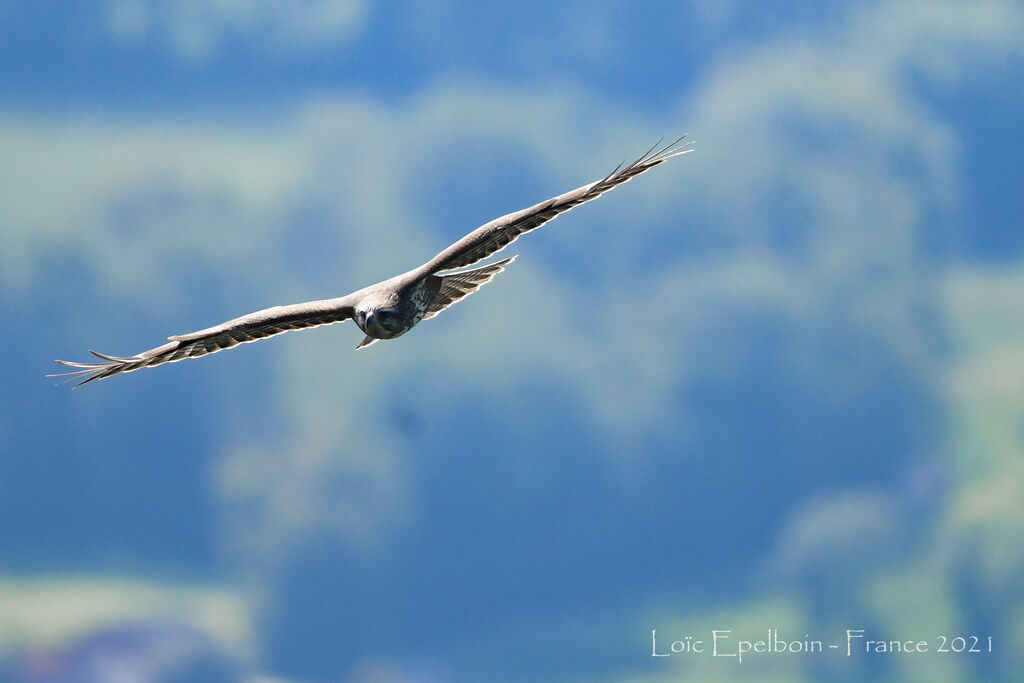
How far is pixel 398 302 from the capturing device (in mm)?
27969

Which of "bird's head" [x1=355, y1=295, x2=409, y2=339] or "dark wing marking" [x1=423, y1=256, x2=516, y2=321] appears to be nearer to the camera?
"bird's head" [x1=355, y1=295, x2=409, y2=339]

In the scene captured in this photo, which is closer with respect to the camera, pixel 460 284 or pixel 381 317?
pixel 381 317

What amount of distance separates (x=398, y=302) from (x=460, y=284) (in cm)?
207

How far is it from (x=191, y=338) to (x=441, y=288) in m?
5.48

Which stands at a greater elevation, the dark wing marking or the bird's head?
the dark wing marking

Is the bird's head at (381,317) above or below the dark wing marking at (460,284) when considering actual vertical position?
below

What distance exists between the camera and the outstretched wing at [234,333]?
29.6 metres

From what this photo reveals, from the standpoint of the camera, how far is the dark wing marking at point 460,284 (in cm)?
2942

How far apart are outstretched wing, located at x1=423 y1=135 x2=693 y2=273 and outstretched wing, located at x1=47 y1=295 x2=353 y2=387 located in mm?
2554

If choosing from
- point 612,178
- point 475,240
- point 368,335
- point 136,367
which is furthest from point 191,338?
point 612,178

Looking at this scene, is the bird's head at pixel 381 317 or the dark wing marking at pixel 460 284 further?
the dark wing marking at pixel 460 284

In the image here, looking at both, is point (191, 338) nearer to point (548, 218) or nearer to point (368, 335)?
point (368, 335)

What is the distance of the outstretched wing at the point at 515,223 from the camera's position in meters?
27.8

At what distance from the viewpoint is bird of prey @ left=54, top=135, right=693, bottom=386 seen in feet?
91.6
